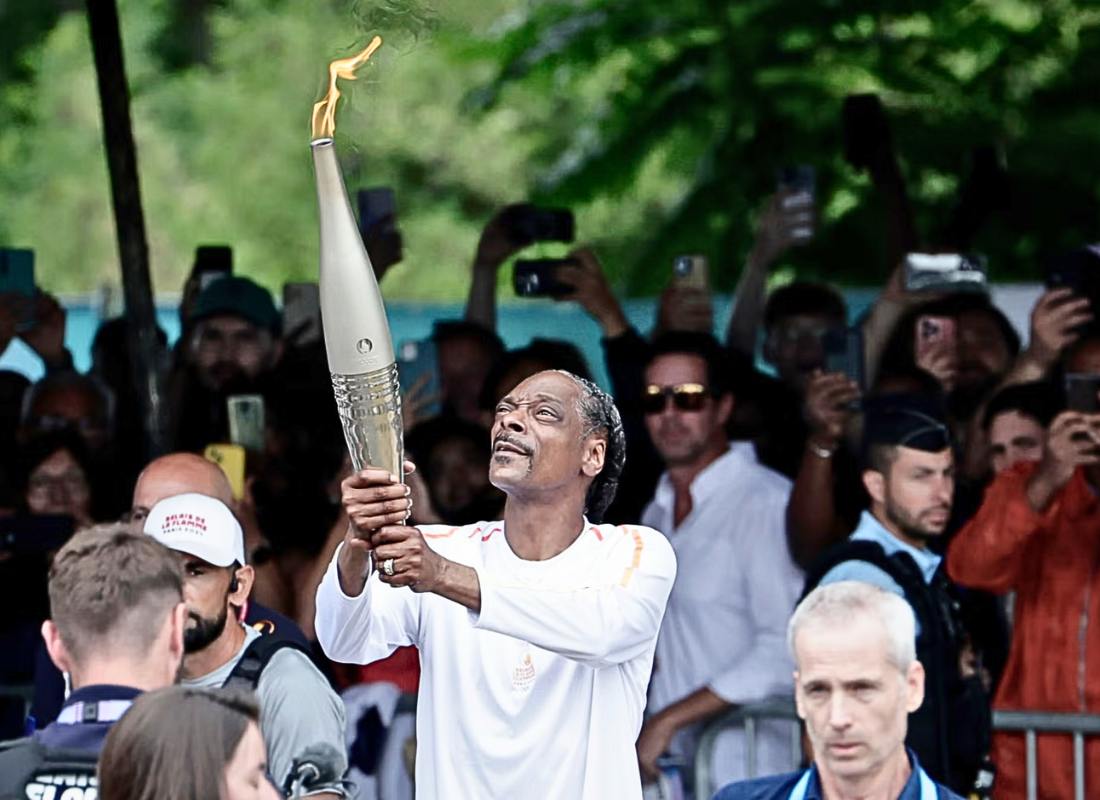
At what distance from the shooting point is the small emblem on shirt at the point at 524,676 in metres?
4.85

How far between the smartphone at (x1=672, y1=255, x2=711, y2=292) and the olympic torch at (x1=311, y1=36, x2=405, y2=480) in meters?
3.85

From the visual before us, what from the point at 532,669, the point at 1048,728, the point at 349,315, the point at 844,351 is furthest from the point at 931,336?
the point at 349,315

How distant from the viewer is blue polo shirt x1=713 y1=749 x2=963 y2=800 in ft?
15.1

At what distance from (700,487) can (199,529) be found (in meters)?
2.16

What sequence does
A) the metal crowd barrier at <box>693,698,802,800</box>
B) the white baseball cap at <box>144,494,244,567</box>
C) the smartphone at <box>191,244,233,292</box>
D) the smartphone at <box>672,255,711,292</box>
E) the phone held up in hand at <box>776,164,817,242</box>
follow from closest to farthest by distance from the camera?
the white baseball cap at <box>144,494,244,567</box>, the metal crowd barrier at <box>693,698,802,800</box>, the smartphone at <box>672,255,711,292</box>, the phone held up in hand at <box>776,164,817,242</box>, the smartphone at <box>191,244,233,292</box>

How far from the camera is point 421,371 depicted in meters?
7.66

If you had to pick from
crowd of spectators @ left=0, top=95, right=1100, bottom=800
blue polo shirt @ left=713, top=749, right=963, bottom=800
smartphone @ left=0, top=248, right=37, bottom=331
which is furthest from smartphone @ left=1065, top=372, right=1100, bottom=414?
smartphone @ left=0, top=248, right=37, bottom=331

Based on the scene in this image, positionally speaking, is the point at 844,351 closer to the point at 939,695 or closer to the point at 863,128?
Result: the point at 863,128

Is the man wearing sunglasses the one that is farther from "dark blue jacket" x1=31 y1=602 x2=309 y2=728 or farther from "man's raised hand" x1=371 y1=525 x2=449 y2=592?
"man's raised hand" x1=371 y1=525 x2=449 y2=592

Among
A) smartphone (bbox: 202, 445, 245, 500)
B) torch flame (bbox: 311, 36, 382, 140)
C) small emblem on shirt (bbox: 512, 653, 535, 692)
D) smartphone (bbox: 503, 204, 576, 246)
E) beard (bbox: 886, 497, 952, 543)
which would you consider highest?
smartphone (bbox: 503, 204, 576, 246)

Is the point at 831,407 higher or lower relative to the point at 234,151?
lower

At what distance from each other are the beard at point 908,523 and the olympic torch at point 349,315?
2.42 meters

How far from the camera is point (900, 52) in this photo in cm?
1042

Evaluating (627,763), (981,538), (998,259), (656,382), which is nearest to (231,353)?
(656,382)
